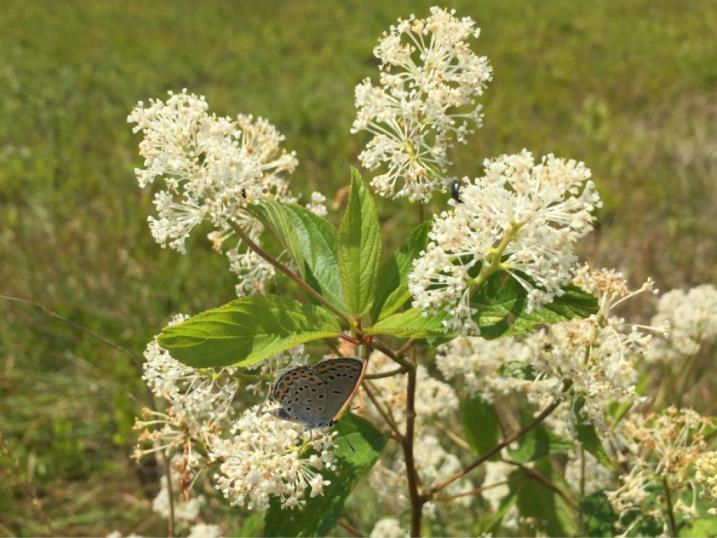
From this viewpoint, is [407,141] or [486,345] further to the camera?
[486,345]

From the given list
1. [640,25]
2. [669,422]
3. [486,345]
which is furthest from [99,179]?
[640,25]

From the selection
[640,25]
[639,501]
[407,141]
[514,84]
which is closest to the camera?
[407,141]

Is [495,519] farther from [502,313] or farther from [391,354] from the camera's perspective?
[502,313]

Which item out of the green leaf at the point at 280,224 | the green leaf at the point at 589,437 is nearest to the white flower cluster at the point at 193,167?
the green leaf at the point at 280,224

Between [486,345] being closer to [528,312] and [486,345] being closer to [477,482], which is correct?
[528,312]

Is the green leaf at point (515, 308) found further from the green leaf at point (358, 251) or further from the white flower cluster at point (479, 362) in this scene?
the white flower cluster at point (479, 362)

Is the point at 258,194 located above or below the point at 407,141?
below

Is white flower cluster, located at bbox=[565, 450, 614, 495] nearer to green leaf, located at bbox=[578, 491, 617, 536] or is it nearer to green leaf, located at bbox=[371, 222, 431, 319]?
green leaf, located at bbox=[578, 491, 617, 536]
